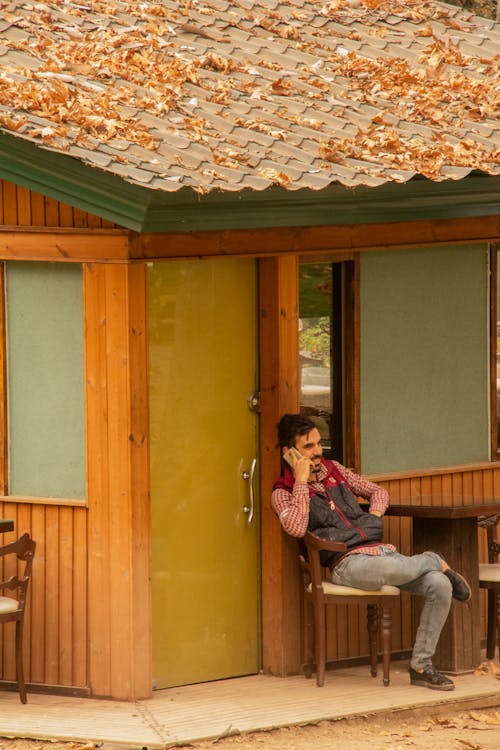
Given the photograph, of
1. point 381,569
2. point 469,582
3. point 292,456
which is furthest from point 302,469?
point 469,582

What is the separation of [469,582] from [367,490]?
2.81 feet

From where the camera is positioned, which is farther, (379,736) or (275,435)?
(275,435)

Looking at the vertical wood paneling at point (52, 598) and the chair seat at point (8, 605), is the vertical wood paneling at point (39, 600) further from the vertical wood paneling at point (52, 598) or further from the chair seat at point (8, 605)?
the chair seat at point (8, 605)

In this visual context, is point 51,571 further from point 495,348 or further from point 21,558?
point 495,348

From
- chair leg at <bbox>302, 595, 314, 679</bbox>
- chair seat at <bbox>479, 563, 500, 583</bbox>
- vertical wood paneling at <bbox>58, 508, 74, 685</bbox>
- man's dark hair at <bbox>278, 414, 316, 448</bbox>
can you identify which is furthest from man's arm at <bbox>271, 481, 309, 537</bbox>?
chair seat at <bbox>479, 563, 500, 583</bbox>

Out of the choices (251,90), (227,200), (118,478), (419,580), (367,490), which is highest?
(251,90)

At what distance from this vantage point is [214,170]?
786 centimetres

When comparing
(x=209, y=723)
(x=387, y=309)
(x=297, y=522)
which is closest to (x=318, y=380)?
(x=387, y=309)

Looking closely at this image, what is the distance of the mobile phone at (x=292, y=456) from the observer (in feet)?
28.3

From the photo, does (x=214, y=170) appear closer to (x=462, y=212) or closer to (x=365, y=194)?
(x=365, y=194)

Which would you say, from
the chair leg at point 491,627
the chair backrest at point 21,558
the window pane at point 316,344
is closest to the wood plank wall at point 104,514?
the chair backrest at point 21,558

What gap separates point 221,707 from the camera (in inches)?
328

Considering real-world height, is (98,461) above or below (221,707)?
above

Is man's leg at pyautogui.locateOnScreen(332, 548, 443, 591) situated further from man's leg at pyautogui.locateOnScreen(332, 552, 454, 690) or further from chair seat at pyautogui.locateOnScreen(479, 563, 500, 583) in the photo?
chair seat at pyautogui.locateOnScreen(479, 563, 500, 583)
